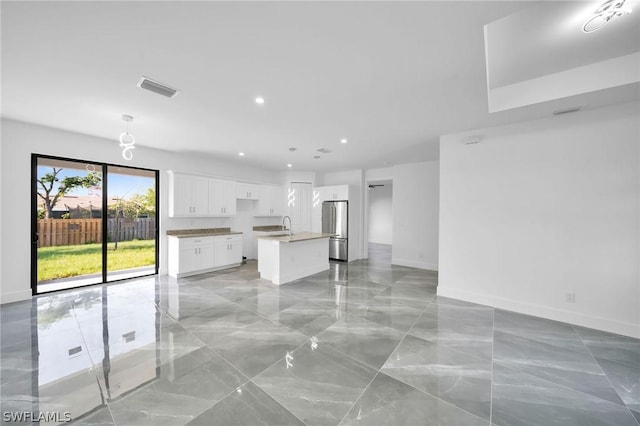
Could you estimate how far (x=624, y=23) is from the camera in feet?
6.09

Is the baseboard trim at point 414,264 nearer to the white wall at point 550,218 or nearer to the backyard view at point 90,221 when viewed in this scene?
the white wall at point 550,218

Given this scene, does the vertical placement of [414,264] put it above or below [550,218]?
below

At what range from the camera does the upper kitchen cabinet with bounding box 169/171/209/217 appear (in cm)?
529

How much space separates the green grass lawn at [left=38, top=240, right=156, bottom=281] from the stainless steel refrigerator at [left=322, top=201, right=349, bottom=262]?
458cm

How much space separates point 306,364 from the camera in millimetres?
2195

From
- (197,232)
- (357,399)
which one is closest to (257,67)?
(357,399)

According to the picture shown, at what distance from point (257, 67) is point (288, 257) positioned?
11.9 ft

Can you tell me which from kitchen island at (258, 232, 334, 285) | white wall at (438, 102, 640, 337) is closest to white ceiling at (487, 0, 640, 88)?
white wall at (438, 102, 640, 337)

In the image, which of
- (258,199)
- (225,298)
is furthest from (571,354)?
(258,199)

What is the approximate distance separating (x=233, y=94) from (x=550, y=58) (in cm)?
334

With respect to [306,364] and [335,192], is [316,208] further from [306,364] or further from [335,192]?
[306,364]

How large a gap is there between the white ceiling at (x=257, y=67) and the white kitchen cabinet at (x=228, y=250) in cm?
287

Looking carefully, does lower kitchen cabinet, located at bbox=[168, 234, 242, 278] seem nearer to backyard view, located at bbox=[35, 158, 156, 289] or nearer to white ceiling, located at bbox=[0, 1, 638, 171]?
backyard view, located at bbox=[35, 158, 156, 289]

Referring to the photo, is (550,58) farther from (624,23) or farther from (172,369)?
(172,369)
